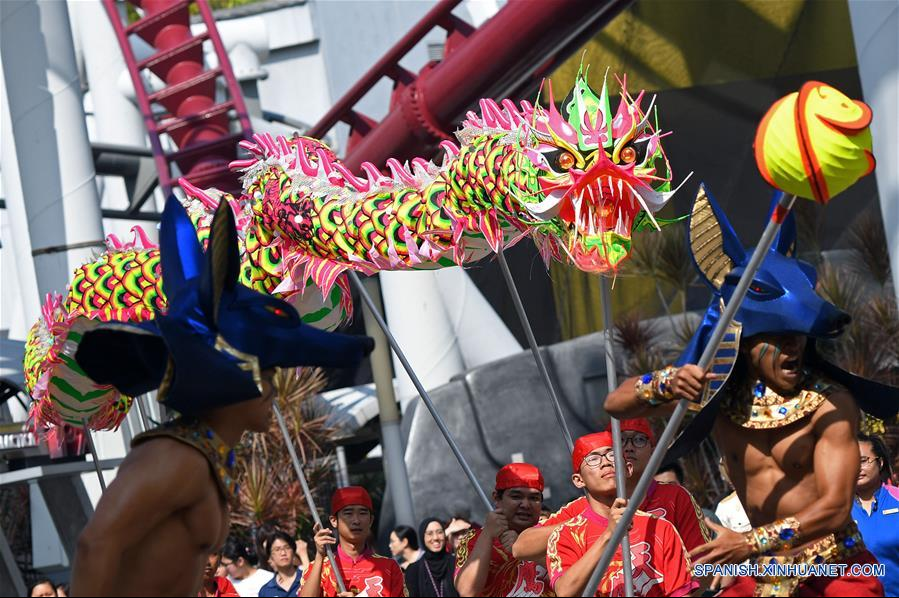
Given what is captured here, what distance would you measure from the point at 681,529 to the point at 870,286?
8.12 meters

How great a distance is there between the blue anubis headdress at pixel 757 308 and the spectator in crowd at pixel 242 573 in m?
4.40

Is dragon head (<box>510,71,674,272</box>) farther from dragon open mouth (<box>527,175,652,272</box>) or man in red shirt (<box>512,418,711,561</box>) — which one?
man in red shirt (<box>512,418,711,561</box>)

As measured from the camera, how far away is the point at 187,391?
2949mm

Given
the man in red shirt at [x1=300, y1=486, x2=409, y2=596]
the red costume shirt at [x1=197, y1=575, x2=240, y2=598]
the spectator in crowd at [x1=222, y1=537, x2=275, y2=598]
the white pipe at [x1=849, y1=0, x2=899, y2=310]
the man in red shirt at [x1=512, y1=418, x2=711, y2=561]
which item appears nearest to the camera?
the man in red shirt at [x1=512, y1=418, x2=711, y2=561]

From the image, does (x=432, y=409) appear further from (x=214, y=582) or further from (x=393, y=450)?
(x=393, y=450)

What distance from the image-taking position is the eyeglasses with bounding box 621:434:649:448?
4525 mm

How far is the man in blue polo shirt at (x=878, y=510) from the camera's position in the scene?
4719 millimetres

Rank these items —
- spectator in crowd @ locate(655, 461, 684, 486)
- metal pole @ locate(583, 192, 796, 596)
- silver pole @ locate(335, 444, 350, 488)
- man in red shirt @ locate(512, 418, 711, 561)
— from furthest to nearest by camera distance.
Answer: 1. silver pole @ locate(335, 444, 350, 488)
2. spectator in crowd @ locate(655, 461, 684, 486)
3. man in red shirt @ locate(512, 418, 711, 561)
4. metal pole @ locate(583, 192, 796, 596)

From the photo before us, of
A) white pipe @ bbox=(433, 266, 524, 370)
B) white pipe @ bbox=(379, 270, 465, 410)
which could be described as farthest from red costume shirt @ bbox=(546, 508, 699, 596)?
white pipe @ bbox=(433, 266, 524, 370)

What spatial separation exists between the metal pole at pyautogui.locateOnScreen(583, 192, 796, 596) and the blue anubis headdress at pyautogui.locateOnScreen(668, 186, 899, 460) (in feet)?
0.50

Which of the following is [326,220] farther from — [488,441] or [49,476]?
[488,441]

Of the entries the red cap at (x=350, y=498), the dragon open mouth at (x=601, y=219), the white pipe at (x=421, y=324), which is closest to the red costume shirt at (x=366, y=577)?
the red cap at (x=350, y=498)

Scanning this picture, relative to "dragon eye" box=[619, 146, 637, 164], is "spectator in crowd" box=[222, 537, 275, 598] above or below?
below

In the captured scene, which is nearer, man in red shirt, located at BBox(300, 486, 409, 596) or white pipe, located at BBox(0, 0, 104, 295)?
man in red shirt, located at BBox(300, 486, 409, 596)
